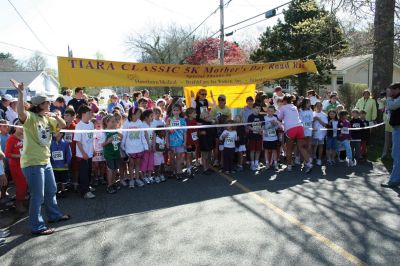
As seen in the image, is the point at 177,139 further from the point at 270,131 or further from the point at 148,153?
the point at 270,131

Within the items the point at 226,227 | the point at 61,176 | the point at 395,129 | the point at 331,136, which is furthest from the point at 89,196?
the point at 331,136

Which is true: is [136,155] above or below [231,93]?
below

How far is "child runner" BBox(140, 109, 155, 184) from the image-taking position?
Answer: 7766 mm

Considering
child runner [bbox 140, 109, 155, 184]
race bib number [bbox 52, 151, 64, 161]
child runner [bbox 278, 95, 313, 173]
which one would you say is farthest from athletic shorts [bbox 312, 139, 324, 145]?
race bib number [bbox 52, 151, 64, 161]

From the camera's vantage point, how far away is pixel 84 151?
680 cm

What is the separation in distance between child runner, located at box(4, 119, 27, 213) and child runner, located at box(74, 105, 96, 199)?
98 cm

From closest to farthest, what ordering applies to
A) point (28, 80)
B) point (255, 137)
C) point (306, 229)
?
1. point (306, 229)
2. point (255, 137)
3. point (28, 80)

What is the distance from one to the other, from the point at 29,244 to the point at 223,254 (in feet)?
8.37

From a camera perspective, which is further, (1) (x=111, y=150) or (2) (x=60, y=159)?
(1) (x=111, y=150)

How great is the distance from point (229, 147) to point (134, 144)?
2298 millimetres

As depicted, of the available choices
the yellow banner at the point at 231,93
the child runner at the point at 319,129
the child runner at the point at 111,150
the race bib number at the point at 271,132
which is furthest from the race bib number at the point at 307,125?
the child runner at the point at 111,150

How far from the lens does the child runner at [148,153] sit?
7766mm

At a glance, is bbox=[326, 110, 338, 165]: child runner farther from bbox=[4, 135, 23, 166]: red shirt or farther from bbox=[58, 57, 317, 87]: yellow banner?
bbox=[4, 135, 23, 166]: red shirt

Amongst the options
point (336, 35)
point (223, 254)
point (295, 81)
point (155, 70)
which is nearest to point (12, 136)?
point (155, 70)
